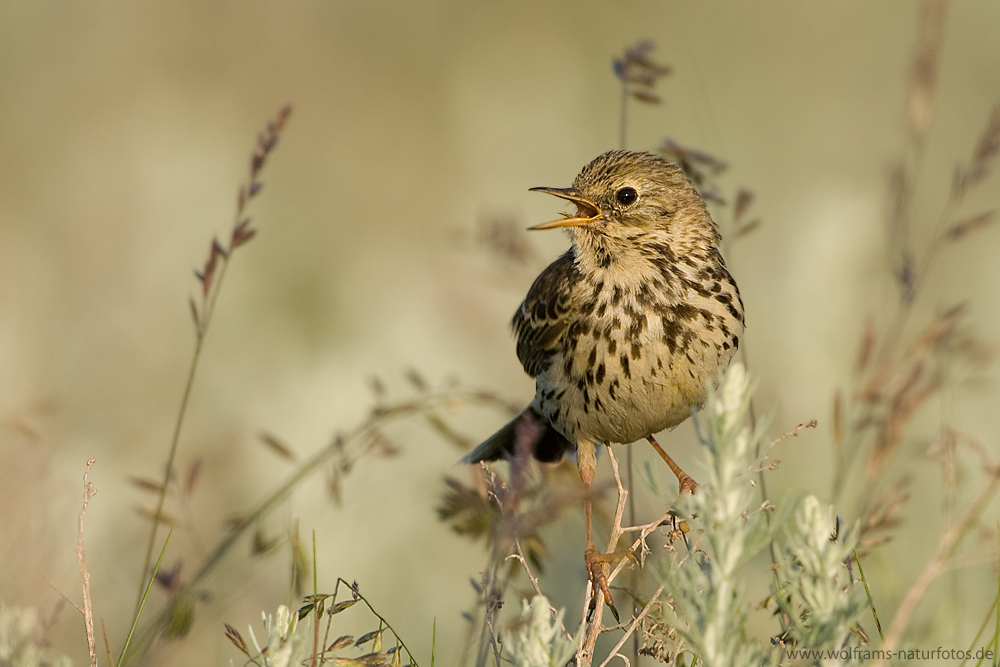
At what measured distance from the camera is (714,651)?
161 cm

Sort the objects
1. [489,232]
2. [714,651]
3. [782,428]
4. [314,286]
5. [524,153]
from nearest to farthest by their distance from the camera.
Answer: [714,651] → [489,232] → [782,428] → [314,286] → [524,153]

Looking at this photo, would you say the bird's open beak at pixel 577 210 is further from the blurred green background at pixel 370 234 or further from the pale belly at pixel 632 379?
the blurred green background at pixel 370 234

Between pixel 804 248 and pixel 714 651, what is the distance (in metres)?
4.35

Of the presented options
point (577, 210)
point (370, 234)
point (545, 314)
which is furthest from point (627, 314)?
point (370, 234)

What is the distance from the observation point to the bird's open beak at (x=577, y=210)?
147 inches

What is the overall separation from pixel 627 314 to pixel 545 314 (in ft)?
1.50

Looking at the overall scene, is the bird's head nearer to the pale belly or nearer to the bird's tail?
the pale belly

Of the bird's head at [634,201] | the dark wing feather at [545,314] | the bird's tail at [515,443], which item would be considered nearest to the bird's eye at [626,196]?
the bird's head at [634,201]

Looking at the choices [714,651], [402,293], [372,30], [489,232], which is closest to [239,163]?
[402,293]

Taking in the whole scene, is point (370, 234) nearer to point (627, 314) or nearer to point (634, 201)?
point (634, 201)

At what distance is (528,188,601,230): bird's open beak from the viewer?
12.2 ft

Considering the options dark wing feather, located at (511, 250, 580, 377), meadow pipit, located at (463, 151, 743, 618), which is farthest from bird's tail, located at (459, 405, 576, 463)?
dark wing feather, located at (511, 250, 580, 377)

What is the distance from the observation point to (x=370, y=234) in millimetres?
7371

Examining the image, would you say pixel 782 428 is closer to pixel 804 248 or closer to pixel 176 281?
pixel 804 248
